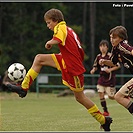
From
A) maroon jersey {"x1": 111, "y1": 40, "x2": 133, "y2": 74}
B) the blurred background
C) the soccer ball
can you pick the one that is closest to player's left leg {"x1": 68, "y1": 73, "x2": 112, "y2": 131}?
maroon jersey {"x1": 111, "y1": 40, "x2": 133, "y2": 74}

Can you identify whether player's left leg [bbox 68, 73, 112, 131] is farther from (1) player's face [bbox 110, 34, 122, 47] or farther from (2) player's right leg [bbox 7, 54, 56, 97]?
(1) player's face [bbox 110, 34, 122, 47]

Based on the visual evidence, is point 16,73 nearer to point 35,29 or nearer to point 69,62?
point 69,62

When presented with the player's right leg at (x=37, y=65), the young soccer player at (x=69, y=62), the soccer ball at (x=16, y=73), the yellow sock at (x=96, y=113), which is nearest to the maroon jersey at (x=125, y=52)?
the young soccer player at (x=69, y=62)

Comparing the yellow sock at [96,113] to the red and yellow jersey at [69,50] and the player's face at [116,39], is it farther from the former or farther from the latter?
the player's face at [116,39]

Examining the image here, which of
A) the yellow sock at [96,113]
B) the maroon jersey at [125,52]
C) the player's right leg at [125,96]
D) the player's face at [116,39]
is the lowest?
the yellow sock at [96,113]

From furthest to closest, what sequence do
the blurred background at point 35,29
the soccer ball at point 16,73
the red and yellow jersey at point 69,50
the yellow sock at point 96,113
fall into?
the blurred background at point 35,29
the soccer ball at point 16,73
the yellow sock at point 96,113
the red and yellow jersey at point 69,50

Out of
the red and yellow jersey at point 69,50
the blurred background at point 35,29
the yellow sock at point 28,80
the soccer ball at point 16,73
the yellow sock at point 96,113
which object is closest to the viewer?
the red and yellow jersey at point 69,50

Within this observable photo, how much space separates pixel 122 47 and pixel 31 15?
36685mm

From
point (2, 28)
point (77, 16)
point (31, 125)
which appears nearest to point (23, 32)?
point (2, 28)

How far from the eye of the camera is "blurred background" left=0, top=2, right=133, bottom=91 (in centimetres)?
4181

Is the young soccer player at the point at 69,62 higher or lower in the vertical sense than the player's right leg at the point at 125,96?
higher

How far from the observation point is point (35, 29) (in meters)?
43.1

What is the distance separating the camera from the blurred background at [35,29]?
137 feet

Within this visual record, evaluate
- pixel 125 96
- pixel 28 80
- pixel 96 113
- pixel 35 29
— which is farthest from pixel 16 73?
pixel 35 29
